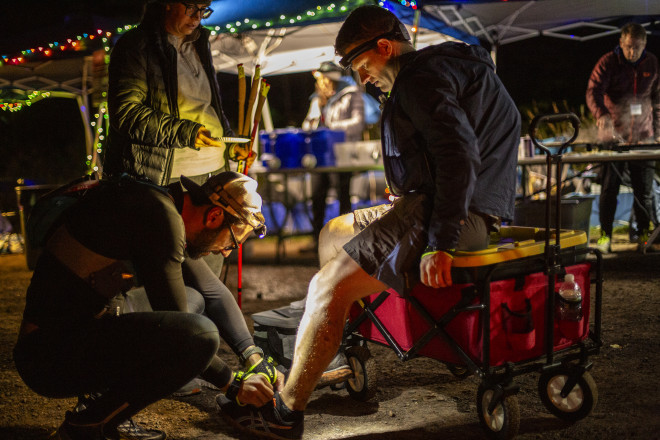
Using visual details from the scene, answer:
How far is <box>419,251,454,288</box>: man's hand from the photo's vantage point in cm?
228

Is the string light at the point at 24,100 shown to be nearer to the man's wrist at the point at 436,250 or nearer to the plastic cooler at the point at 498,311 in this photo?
the plastic cooler at the point at 498,311

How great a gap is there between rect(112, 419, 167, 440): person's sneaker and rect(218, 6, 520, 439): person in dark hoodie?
1.06ft

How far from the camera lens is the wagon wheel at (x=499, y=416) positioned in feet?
7.88

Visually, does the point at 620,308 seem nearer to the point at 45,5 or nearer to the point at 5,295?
the point at 5,295

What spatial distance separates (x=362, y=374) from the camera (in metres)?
3.03

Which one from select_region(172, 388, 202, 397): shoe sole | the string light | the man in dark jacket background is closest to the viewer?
select_region(172, 388, 202, 397): shoe sole

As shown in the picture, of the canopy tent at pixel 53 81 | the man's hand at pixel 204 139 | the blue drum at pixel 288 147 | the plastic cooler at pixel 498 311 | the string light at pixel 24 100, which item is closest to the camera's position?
the plastic cooler at pixel 498 311

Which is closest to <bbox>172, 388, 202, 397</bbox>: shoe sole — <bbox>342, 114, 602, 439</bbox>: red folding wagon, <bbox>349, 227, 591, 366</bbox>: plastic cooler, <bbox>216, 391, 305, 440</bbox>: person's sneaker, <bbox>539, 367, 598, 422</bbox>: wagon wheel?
<bbox>216, 391, 305, 440</bbox>: person's sneaker

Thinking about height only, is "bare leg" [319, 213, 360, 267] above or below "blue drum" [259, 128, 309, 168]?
below

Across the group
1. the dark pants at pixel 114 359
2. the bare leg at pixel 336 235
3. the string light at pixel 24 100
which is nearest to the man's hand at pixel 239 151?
the bare leg at pixel 336 235

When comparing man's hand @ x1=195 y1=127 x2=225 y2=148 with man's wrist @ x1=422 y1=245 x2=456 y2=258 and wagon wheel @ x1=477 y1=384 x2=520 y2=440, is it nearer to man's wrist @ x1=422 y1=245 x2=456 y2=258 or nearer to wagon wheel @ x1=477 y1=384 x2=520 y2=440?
man's wrist @ x1=422 y1=245 x2=456 y2=258

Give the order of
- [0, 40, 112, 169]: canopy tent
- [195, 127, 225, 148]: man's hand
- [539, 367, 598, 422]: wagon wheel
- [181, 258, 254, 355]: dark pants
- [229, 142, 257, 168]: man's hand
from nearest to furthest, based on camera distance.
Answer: [539, 367, 598, 422]: wagon wheel → [181, 258, 254, 355]: dark pants → [195, 127, 225, 148]: man's hand → [229, 142, 257, 168]: man's hand → [0, 40, 112, 169]: canopy tent

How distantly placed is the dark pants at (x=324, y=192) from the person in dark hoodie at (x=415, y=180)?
534cm

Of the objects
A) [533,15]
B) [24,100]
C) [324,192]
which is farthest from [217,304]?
[24,100]
